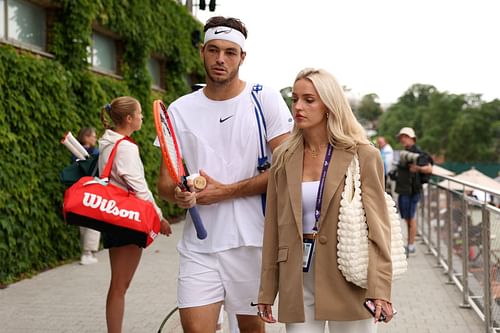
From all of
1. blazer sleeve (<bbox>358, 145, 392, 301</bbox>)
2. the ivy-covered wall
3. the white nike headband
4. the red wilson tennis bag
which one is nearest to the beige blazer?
blazer sleeve (<bbox>358, 145, 392, 301</bbox>)

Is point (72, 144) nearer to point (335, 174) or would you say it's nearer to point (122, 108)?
point (122, 108)

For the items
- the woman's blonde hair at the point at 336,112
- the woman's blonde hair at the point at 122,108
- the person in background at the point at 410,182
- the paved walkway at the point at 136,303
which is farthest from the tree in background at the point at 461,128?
the woman's blonde hair at the point at 336,112

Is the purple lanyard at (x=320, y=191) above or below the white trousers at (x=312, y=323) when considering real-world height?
above

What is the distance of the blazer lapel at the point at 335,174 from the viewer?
3039 mm

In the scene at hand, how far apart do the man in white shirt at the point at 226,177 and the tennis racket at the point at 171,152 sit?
3.3 inches

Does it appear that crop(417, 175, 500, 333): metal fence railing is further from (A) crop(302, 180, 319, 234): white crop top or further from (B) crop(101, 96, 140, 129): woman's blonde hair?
(B) crop(101, 96, 140, 129): woman's blonde hair

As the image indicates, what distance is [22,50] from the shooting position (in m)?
9.07

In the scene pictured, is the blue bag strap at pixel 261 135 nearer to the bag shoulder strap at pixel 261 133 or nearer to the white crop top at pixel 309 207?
the bag shoulder strap at pixel 261 133

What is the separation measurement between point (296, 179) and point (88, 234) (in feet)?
23.4

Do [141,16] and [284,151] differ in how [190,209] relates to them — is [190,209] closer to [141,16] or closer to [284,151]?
[284,151]

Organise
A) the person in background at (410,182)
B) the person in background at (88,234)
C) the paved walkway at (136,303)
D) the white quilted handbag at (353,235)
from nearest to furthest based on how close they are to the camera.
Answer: the white quilted handbag at (353,235) → the paved walkway at (136,303) → the person in background at (88,234) → the person in background at (410,182)

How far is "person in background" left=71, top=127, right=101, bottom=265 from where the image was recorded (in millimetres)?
9562

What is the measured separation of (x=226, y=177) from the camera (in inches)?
139

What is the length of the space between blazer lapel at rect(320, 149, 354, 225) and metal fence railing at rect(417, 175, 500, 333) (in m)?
2.66
